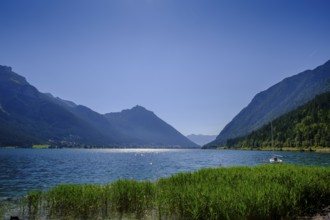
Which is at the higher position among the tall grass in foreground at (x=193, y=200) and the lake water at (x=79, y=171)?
the tall grass in foreground at (x=193, y=200)

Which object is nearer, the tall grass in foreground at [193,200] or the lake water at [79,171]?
the tall grass in foreground at [193,200]

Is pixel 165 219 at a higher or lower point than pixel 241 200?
lower

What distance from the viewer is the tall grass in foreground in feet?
52.2

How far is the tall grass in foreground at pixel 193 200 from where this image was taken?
15.9 m

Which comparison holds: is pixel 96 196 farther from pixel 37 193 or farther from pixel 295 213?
pixel 295 213

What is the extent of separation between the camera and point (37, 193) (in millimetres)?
20891

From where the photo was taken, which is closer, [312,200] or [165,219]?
[165,219]

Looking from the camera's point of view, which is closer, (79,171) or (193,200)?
(193,200)

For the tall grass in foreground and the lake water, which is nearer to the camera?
the tall grass in foreground

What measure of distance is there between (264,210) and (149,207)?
9.17 meters

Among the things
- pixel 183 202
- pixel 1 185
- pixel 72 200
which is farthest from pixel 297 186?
pixel 1 185

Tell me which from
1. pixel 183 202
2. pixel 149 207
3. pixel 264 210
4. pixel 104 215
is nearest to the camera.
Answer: pixel 264 210

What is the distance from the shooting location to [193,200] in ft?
55.8

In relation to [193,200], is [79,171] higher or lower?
lower
